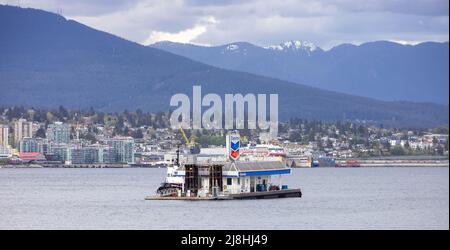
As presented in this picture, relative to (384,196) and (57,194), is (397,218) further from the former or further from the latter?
(57,194)

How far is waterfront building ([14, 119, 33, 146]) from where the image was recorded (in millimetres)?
155625

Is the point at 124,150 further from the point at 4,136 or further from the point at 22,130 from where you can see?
the point at 22,130

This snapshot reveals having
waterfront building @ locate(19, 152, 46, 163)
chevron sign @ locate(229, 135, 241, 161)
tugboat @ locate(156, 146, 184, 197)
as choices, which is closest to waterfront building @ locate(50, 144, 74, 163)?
waterfront building @ locate(19, 152, 46, 163)

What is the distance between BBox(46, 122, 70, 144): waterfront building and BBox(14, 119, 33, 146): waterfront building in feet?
→ 7.83

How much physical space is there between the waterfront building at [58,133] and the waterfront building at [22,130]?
2.39 m

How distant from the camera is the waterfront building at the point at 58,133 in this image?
510 feet

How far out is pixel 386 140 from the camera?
600 ft

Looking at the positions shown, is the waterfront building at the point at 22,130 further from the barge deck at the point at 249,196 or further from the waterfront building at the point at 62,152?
the barge deck at the point at 249,196

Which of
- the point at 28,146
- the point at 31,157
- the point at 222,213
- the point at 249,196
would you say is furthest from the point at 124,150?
the point at 222,213

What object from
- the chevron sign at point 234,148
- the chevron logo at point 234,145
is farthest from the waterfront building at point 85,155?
the chevron logo at point 234,145

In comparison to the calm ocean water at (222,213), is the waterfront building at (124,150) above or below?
above

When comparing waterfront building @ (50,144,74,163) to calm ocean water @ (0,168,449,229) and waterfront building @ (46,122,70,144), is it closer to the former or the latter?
waterfront building @ (46,122,70,144)

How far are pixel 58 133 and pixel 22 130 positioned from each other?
4.74m
